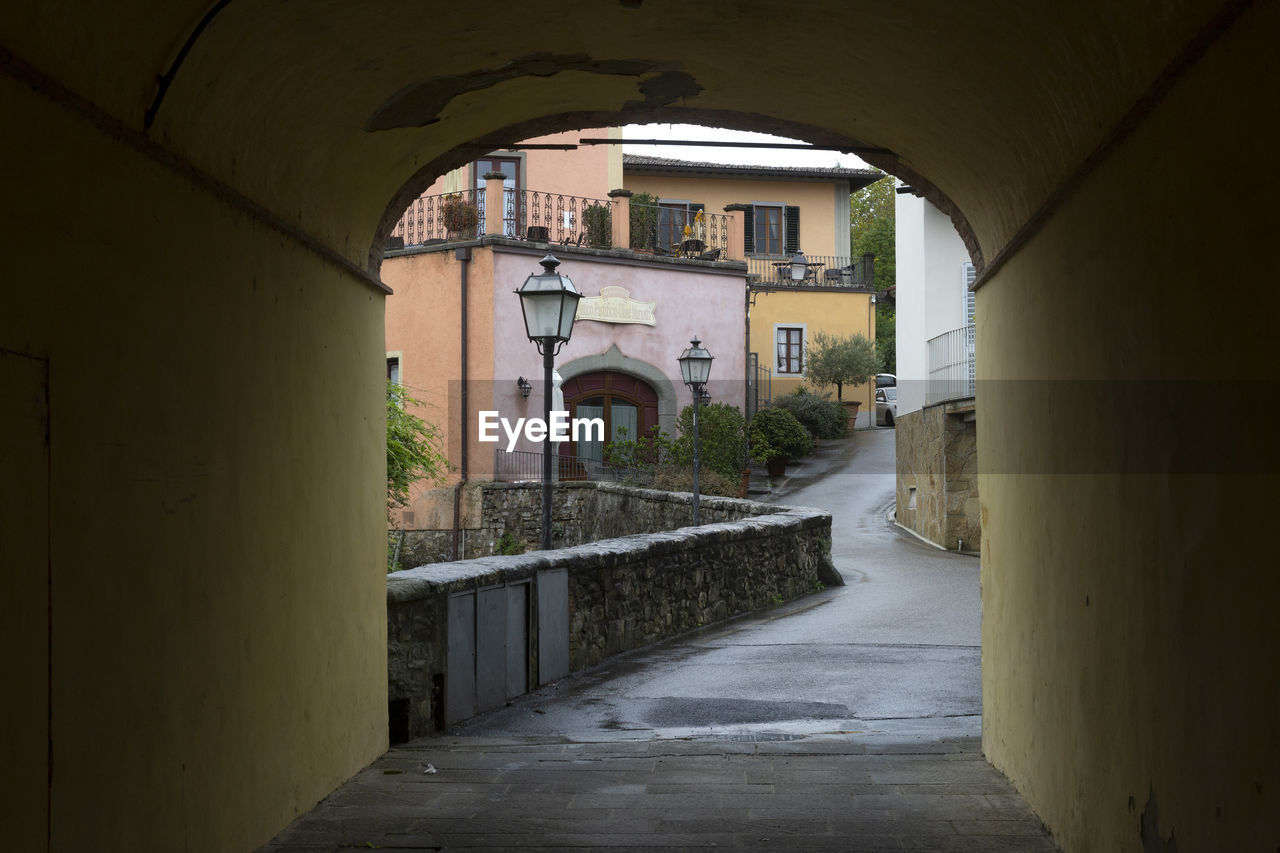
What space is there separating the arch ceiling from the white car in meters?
30.5

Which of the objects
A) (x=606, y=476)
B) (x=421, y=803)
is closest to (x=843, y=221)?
(x=606, y=476)

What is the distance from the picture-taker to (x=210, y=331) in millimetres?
4367

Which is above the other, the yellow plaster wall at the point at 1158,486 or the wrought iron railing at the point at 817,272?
the wrought iron railing at the point at 817,272

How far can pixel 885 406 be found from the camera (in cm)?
3703

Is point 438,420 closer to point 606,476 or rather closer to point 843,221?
point 606,476

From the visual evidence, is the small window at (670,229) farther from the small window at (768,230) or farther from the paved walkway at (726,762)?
the paved walkway at (726,762)

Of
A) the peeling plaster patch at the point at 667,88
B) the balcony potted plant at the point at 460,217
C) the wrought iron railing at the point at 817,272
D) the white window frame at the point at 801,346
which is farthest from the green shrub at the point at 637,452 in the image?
the peeling plaster patch at the point at 667,88

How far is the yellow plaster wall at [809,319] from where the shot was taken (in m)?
36.4

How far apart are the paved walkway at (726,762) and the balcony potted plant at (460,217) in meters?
13.9

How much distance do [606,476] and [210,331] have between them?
68.4 ft

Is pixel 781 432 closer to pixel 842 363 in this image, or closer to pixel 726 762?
pixel 842 363

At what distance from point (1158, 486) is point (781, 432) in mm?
24944

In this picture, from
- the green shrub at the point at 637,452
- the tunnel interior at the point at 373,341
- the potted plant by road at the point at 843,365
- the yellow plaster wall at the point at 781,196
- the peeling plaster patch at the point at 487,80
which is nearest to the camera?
the tunnel interior at the point at 373,341

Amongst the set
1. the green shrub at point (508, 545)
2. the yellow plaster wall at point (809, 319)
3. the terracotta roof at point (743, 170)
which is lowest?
the green shrub at point (508, 545)
